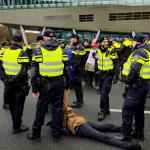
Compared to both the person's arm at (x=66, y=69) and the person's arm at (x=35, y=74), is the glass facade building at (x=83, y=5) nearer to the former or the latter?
the person's arm at (x=66, y=69)

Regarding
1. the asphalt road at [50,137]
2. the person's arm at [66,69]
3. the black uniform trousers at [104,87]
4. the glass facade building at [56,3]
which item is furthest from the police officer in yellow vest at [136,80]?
the glass facade building at [56,3]

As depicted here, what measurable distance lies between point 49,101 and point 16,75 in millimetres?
915

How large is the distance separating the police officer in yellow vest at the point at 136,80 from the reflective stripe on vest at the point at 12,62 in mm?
2135

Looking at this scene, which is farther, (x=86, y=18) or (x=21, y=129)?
(x=86, y=18)

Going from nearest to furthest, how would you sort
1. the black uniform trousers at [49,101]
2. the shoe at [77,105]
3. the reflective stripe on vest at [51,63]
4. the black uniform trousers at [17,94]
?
the reflective stripe on vest at [51,63]
the black uniform trousers at [49,101]
the black uniform trousers at [17,94]
the shoe at [77,105]

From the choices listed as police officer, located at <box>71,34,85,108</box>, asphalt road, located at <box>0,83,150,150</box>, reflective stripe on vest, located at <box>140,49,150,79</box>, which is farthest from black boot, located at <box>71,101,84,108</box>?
reflective stripe on vest, located at <box>140,49,150,79</box>

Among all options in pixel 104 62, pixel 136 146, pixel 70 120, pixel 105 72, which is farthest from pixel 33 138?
pixel 104 62

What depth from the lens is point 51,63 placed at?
595 centimetres

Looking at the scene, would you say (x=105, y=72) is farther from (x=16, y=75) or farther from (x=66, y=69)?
(x=16, y=75)

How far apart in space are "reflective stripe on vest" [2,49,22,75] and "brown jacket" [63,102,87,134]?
1196 millimetres

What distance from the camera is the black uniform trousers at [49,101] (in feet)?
19.8

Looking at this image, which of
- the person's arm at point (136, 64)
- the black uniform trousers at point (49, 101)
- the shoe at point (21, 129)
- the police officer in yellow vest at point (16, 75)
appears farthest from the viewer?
the shoe at point (21, 129)

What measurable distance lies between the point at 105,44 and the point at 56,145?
288 centimetres

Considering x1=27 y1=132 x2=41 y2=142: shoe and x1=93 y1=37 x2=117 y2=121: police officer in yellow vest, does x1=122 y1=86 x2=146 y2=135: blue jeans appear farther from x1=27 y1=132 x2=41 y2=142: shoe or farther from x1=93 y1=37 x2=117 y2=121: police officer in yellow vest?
x1=93 y1=37 x2=117 y2=121: police officer in yellow vest
